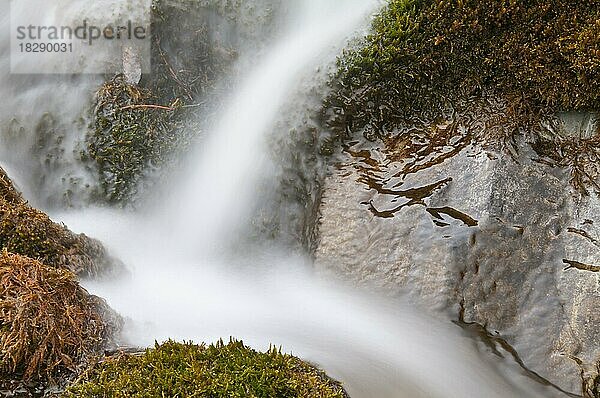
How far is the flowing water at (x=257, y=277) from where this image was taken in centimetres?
401

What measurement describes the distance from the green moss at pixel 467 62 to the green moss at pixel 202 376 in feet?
7.61

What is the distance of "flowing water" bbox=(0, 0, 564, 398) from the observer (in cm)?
401

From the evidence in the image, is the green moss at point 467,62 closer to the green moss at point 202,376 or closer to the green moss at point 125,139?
the green moss at point 125,139

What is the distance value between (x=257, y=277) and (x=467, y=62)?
2615mm

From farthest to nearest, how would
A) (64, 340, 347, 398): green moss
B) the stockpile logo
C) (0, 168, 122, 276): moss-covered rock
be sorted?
the stockpile logo
(0, 168, 122, 276): moss-covered rock
(64, 340, 347, 398): green moss

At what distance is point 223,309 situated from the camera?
15.2ft

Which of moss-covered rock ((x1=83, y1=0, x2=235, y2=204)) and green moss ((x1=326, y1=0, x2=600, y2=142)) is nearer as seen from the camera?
green moss ((x1=326, y1=0, x2=600, y2=142))

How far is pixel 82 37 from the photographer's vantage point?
5.86 metres


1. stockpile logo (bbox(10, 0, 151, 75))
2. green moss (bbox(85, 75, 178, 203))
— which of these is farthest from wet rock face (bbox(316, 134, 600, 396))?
stockpile logo (bbox(10, 0, 151, 75))

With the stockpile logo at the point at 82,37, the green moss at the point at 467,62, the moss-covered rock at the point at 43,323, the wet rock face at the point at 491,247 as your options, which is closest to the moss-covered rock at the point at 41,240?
the moss-covered rock at the point at 43,323

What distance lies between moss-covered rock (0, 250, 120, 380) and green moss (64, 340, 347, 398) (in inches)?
8.8

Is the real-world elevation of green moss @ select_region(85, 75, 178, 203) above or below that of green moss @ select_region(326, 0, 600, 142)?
below

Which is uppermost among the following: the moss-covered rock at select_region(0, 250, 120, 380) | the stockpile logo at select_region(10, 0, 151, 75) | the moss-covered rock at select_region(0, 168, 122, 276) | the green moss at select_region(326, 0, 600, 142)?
the stockpile logo at select_region(10, 0, 151, 75)

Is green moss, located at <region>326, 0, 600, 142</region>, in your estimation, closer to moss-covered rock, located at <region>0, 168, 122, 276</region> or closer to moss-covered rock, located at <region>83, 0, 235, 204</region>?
moss-covered rock, located at <region>83, 0, 235, 204</region>
